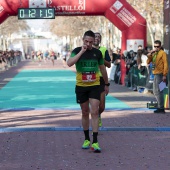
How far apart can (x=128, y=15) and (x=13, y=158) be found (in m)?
19.8

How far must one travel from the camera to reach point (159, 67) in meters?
15.9

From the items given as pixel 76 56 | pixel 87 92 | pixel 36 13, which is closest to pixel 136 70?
pixel 36 13

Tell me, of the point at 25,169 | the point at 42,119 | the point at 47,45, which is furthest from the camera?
the point at 47,45

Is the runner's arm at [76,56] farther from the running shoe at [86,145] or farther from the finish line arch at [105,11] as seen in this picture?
the finish line arch at [105,11]

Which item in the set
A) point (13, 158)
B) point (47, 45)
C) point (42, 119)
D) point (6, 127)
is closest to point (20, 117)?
point (42, 119)

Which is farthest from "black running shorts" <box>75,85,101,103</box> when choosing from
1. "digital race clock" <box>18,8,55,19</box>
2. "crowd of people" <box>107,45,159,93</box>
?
"digital race clock" <box>18,8,55,19</box>

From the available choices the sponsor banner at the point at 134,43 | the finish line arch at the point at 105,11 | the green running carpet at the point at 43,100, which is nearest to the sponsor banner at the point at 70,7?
the finish line arch at the point at 105,11

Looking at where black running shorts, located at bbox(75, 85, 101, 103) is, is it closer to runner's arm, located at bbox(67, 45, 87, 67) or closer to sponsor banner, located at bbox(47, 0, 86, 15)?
runner's arm, located at bbox(67, 45, 87, 67)

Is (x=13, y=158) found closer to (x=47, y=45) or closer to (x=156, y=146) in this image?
(x=156, y=146)

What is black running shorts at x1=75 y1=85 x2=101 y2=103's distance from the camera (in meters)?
10.3

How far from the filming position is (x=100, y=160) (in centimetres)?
932

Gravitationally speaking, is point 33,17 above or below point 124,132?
above

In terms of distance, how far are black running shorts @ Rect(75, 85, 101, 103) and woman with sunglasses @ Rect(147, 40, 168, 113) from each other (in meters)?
5.54

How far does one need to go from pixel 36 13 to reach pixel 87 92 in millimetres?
17802
